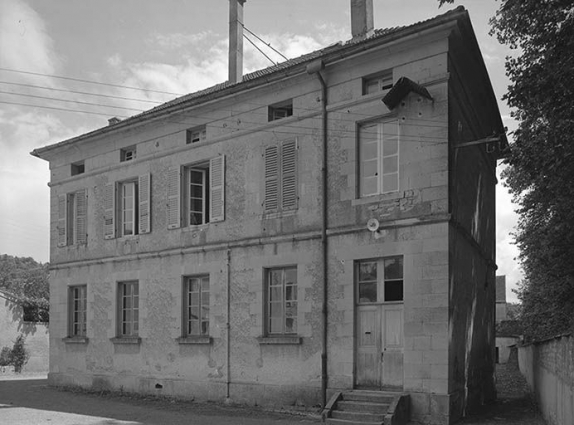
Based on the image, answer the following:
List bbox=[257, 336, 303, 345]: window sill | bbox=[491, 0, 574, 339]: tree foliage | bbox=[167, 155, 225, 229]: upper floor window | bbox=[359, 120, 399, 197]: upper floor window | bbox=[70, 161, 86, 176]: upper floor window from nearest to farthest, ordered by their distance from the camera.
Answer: bbox=[491, 0, 574, 339]: tree foliage < bbox=[359, 120, 399, 197]: upper floor window < bbox=[257, 336, 303, 345]: window sill < bbox=[167, 155, 225, 229]: upper floor window < bbox=[70, 161, 86, 176]: upper floor window

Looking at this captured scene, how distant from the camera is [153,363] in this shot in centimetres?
1752

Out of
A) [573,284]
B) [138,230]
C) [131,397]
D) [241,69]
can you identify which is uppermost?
[241,69]

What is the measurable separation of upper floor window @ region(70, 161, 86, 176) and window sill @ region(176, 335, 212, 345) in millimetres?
7413

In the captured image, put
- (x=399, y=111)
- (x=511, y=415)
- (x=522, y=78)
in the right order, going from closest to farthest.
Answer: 1. (x=522, y=78)
2. (x=399, y=111)
3. (x=511, y=415)

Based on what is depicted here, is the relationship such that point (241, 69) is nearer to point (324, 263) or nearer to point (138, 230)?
point (138, 230)

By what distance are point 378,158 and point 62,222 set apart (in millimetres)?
11781

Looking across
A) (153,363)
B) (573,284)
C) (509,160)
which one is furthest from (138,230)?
(573,284)

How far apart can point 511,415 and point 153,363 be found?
912cm

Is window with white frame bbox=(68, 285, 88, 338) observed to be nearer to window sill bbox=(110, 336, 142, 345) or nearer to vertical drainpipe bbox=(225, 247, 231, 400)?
window sill bbox=(110, 336, 142, 345)

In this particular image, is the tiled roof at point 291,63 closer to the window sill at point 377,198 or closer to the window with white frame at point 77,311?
the window sill at point 377,198

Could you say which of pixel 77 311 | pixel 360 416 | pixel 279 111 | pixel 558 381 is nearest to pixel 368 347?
pixel 360 416

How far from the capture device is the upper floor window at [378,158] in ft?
44.8

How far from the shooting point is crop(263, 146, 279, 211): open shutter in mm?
15406

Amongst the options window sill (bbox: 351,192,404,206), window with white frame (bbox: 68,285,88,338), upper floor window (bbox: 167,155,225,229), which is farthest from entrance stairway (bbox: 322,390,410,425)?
window with white frame (bbox: 68,285,88,338)
